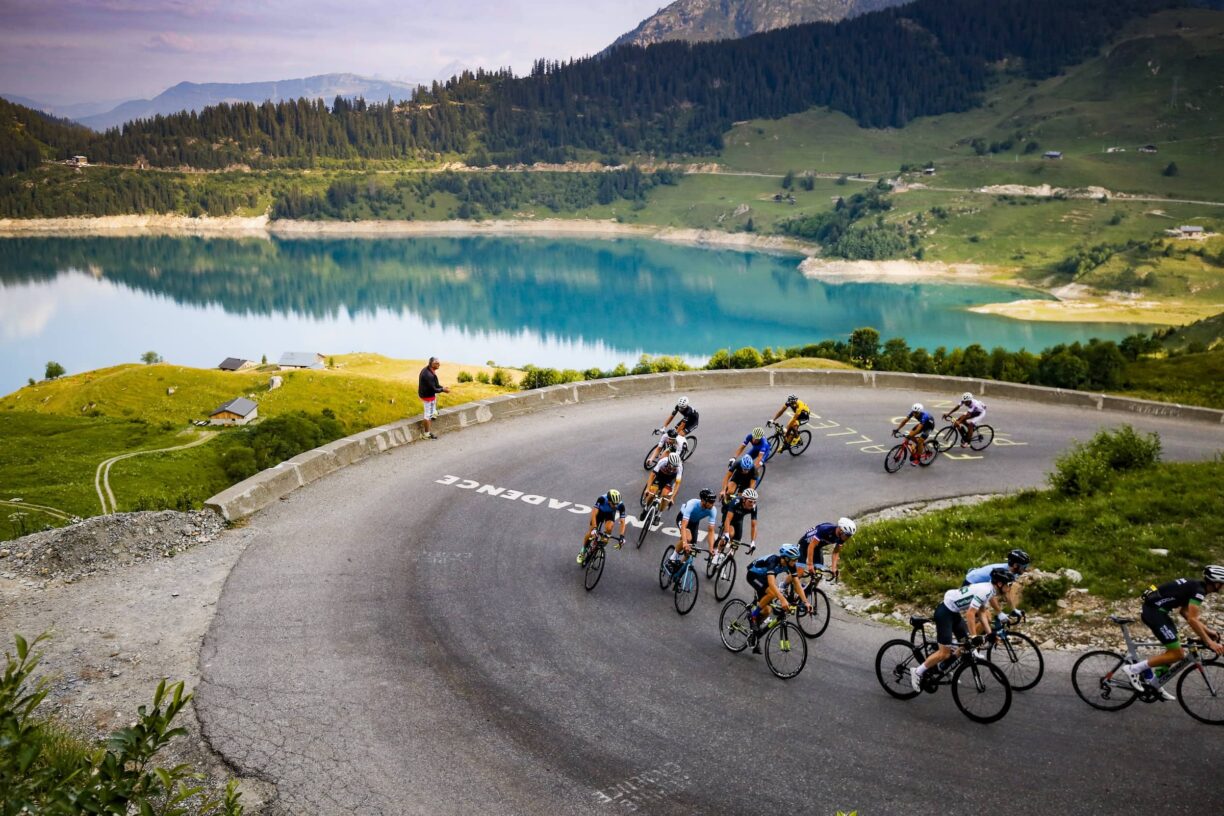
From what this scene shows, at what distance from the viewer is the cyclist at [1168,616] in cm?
1057

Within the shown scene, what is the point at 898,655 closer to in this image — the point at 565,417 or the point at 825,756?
the point at 825,756

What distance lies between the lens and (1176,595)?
10727 mm

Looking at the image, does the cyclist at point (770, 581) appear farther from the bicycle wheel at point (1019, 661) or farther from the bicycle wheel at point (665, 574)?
the bicycle wheel at point (1019, 661)

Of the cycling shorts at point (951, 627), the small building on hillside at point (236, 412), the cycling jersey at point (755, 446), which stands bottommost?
the small building on hillside at point (236, 412)

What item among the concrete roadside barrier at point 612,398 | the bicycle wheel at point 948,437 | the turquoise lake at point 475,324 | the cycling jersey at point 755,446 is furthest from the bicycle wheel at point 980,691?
the turquoise lake at point 475,324

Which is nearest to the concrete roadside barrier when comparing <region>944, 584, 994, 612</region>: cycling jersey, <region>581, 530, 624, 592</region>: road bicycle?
<region>581, 530, 624, 592</region>: road bicycle

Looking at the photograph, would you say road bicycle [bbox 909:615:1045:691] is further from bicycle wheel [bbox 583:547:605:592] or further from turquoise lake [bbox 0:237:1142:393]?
turquoise lake [bbox 0:237:1142:393]

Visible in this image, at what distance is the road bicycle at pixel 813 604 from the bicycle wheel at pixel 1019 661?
2.64m

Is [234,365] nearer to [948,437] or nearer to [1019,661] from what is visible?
[948,437]

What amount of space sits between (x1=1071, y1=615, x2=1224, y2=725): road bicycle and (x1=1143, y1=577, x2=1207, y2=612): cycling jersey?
0.47 metres

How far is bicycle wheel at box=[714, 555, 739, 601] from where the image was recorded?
51.2 feet

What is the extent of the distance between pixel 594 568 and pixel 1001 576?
7306mm

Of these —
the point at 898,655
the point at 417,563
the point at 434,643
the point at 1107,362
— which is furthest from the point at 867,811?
the point at 1107,362

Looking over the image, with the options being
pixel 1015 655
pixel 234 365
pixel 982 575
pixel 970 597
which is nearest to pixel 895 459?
pixel 1015 655
